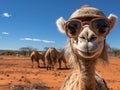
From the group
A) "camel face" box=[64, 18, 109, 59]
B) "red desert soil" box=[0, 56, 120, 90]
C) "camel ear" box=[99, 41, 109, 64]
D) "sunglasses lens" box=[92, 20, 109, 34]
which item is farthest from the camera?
"red desert soil" box=[0, 56, 120, 90]

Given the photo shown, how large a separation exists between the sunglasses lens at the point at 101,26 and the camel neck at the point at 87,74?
47 centimetres

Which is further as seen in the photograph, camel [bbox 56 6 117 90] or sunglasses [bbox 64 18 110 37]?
sunglasses [bbox 64 18 110 37]

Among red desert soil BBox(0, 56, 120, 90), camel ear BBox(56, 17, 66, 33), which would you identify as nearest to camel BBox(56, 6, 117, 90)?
camel ear BBox(56, 17, 66, 33)

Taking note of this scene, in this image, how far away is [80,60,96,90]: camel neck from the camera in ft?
14.6

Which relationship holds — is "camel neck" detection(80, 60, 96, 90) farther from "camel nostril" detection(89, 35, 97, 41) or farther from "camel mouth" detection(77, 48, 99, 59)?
"camel nostril" detection(89, 35, 97, 41)

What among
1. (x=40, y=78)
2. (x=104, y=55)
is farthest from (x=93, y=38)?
(x=40, y=78)

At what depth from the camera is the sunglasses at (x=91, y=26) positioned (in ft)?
15.1

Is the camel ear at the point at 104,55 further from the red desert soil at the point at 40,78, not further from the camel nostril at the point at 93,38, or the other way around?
the red desert soil at the point at 40,78

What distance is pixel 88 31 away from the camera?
4.40 meters

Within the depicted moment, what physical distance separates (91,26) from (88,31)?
0.66 ft

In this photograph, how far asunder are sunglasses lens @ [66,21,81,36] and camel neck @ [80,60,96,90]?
46 centimetres

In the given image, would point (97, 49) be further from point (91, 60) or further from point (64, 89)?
point (64, 89)

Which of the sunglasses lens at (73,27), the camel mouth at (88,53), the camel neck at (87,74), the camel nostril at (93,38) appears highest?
the sunglasses lens at (73,27)

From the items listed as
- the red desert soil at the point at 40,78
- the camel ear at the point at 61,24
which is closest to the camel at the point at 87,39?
the camel ear at the point at 61,24
